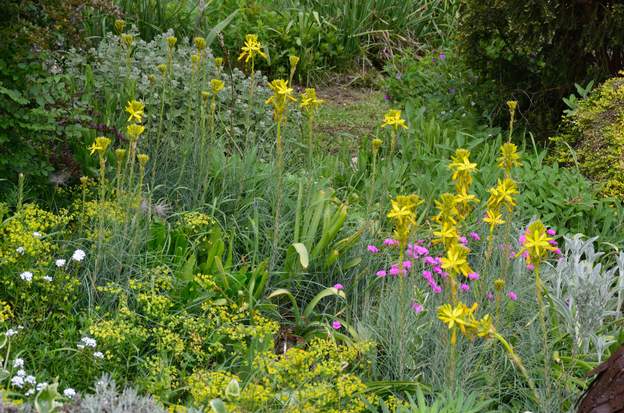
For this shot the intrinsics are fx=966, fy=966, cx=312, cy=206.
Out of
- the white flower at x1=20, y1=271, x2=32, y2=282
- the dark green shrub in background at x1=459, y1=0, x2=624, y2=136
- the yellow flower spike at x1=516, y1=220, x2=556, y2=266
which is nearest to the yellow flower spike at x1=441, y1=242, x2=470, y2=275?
the yellow flower spike at x1=516, y1=220, x2=556, y2=266

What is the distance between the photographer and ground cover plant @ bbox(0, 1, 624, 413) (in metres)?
3.41

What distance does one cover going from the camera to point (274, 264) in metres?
4.34

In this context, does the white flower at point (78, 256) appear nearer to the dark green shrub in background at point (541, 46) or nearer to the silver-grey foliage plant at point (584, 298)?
the silver-grey foliage plant at point (584, 298)

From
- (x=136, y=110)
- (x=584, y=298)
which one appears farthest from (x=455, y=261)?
(x=136, y=110)

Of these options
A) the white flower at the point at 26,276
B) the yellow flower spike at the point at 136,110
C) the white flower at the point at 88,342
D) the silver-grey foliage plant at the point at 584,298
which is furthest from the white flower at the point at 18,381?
the silver-grey foliage plant at the point at 584,298

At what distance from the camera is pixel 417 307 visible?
154 inches

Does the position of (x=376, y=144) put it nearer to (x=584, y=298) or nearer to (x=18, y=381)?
(x=584, y=298)

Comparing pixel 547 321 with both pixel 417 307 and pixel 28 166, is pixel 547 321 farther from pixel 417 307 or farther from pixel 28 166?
pixel 28 166

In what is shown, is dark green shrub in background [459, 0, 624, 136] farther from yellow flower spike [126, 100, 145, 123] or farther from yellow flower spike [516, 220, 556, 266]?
yellow flower spike [516, 220, 556, 266]

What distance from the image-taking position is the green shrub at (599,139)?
529cm

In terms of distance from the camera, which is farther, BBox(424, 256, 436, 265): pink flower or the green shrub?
the green shrub

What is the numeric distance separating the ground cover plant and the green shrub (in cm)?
2

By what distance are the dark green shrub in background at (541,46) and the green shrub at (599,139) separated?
0.50 meters

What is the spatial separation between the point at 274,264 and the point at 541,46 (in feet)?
9.90
